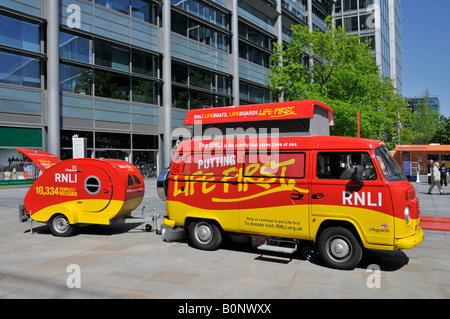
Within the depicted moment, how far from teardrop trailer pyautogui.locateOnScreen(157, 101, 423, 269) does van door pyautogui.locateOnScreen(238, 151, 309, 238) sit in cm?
2

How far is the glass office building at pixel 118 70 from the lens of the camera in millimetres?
21750

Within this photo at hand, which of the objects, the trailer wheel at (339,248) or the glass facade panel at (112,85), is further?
the glass facade panel at (112,85)

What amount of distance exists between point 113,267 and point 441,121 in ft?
223

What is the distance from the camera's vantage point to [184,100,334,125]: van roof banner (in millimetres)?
8086

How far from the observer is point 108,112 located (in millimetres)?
25703

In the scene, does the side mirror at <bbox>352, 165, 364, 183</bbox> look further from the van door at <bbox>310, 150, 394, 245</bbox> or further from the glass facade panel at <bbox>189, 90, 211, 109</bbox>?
the glass facade panel at <bbox>189, 90, 211, 109</bbox>

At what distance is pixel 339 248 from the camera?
6379 millimetres

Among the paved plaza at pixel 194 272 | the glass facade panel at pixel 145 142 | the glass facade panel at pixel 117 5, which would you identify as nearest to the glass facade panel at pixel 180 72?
the glass facade panel at pixel 145 142

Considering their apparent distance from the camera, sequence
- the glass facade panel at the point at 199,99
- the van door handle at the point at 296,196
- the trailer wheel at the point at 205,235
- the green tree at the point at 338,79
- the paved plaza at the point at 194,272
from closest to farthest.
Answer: the paved plaza at the point at 194,272, the van door handle at the point at 296,196, the trailer wheel at the point at 205,235, the green tree at the point at 338,79, the glass facade panel at the point at 199,99

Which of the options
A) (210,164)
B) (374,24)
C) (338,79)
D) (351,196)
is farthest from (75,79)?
(374,24)

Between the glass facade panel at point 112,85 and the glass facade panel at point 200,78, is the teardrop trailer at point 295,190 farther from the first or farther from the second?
the glass facade panel at point 200,78

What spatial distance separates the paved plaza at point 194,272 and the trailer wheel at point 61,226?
319 millimetres

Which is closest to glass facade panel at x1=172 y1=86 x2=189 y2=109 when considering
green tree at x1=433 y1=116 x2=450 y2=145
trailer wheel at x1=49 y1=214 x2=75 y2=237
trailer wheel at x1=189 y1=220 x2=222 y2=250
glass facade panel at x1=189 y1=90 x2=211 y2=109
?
glass facade panel at x1=189 y1=90 x2=211 y2=109

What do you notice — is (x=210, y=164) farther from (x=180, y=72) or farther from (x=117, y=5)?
(x=180, y=72)
